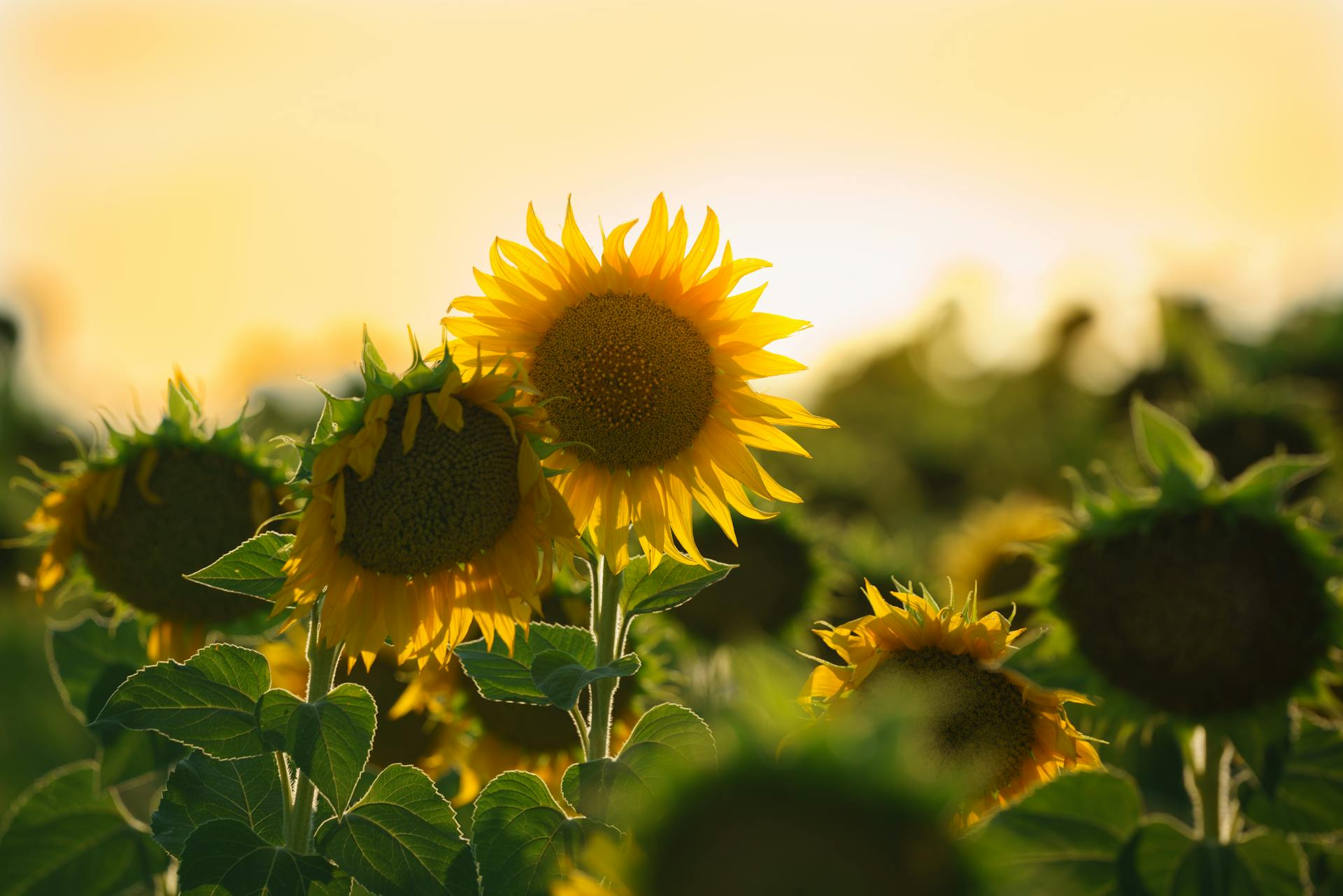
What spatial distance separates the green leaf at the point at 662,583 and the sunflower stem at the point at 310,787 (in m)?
0.43

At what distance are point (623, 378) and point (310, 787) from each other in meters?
0.74

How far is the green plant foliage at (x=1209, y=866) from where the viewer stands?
184 centimetres

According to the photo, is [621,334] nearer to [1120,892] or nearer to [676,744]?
[676,744]

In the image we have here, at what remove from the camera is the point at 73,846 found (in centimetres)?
228

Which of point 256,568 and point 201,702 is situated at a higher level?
point 256,568

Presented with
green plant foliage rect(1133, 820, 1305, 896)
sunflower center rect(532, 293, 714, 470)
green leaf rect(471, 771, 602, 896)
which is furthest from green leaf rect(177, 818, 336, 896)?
green plant foliage rect(1133, 820, 1305, 896)

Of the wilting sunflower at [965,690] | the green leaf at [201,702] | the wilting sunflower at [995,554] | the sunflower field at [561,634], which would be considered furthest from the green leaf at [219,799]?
the wilting sunflower at [995,554]

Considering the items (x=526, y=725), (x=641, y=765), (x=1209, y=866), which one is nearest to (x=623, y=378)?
(x=641, y=765)

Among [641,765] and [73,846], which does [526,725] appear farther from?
[73,846]

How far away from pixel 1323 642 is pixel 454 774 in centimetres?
162

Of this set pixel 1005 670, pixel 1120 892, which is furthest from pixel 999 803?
pixel 1120 892

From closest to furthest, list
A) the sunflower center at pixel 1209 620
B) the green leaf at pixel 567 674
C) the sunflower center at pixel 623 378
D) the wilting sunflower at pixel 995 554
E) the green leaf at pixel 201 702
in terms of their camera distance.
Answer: the green leaf at pixel 567 674 → the green leaf at pixel 201 702 → the sunflower center at pixel 623 378 → the sunflower center at pixel 1209 620 → the wilting sunflower at pixel 995 554

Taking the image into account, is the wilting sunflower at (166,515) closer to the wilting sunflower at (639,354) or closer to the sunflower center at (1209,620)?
the wilting sunflower at (639,354)

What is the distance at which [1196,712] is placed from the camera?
1960mm
